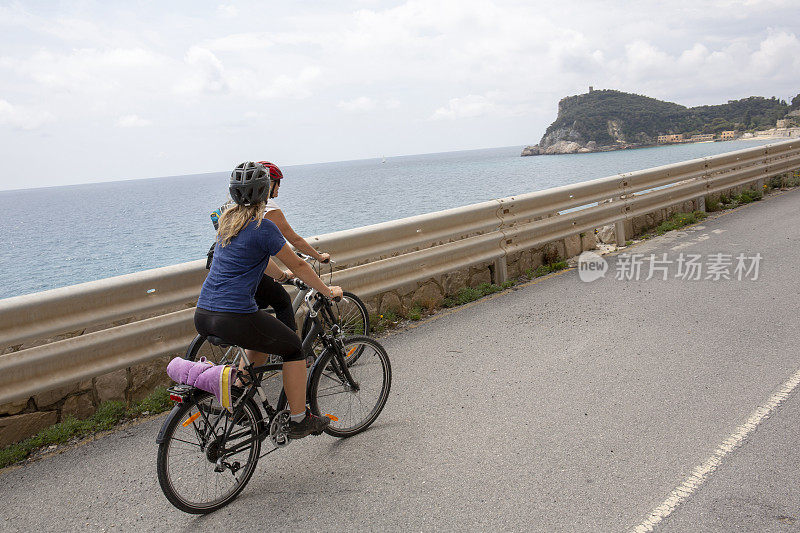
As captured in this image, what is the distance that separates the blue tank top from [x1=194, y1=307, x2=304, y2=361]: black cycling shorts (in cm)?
4

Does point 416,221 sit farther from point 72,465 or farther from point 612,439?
point 72,465

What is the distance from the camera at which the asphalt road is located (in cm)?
319

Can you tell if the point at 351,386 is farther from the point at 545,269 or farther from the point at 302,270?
the point at 545,269

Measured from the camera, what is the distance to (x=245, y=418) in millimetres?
3572

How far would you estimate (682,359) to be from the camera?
5062 millimetres

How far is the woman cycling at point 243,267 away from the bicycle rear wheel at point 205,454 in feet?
1.25

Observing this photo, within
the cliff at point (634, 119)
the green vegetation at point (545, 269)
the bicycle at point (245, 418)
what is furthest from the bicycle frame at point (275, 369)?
the cliff at point (634, 119)

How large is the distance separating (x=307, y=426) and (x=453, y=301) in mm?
3756

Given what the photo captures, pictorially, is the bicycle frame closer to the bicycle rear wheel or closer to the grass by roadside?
the bicycle rear wheel

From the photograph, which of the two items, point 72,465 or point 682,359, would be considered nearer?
point 72,465

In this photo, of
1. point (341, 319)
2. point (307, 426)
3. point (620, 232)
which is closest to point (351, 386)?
point (307, 426)

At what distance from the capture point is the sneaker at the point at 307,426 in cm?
377

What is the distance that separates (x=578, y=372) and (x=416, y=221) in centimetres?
271

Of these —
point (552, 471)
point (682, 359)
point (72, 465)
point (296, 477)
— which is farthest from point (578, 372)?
point (72, 465)
